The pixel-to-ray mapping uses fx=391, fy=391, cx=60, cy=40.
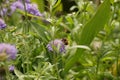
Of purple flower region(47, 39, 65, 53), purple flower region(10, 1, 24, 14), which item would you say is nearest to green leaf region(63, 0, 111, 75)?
purple flower region(47, 39, 65, 53)

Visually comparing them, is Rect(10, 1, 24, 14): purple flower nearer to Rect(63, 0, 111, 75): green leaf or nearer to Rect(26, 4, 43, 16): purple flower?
Rect(26, 4, 43, 16): purple flower

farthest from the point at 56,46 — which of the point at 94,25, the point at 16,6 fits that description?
the point at 16,6

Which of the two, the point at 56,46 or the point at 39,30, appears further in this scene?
the point at 39,30

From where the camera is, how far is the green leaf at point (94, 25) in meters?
2.06

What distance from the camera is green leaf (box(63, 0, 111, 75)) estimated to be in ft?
6.77

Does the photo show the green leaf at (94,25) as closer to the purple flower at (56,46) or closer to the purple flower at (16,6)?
→ the purple flower at (56,46)

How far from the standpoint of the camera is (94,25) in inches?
82.5

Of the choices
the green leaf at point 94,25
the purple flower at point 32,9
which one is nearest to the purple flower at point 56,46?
the green leaf at point 94,25

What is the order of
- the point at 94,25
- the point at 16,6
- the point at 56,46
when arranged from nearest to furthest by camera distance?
1. the point at 56,46
2. the point at 94,25
3. the point at 16,6

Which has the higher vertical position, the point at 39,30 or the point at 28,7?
the point at 28,7

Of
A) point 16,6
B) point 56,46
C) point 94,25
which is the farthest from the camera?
point 16,6

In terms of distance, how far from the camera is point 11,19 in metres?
2.71

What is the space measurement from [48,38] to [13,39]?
245 mm

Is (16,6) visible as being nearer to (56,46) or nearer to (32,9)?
(32,9)
